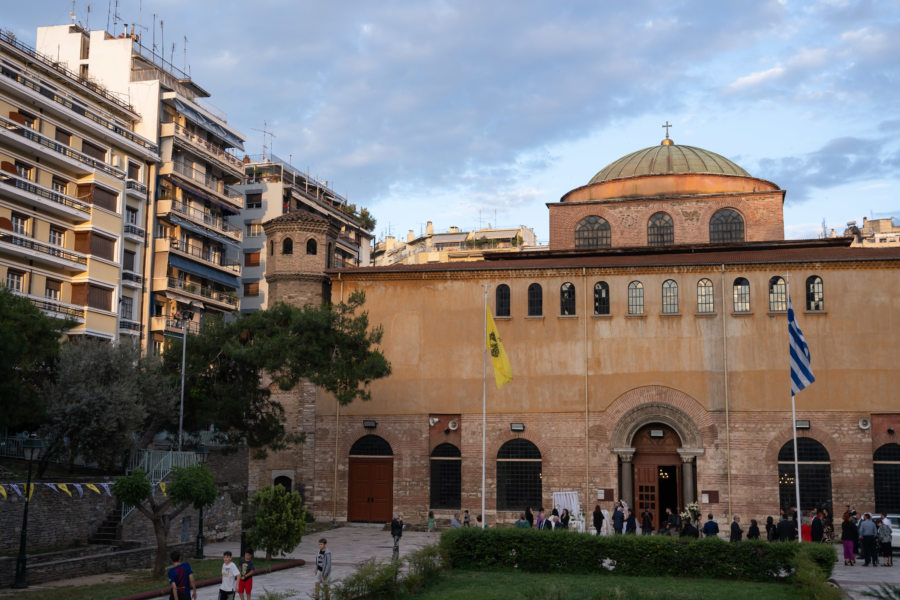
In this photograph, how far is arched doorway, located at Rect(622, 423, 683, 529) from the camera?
35.6 m

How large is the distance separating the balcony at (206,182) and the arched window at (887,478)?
3854 cm

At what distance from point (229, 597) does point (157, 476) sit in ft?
44.0

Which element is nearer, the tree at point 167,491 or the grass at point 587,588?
the grass at point 587,588

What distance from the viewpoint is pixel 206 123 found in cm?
5675

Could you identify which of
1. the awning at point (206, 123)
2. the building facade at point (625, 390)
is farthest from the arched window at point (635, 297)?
the awning at point (206, 123)

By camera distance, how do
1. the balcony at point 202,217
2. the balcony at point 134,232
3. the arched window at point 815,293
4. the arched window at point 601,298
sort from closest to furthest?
1. the arched window at point 815,293
2. the arched window at point 601,298
3. the balcony at point 134,232
4. the balcony at point 202,217

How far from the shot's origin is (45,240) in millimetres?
41812

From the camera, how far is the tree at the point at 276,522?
24.5m

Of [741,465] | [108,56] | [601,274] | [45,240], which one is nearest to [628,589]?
[741,465]

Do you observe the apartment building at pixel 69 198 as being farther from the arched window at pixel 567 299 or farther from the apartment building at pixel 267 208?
the arched window at pixel 567 299

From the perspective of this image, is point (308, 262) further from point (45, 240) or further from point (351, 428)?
point (45, 240)

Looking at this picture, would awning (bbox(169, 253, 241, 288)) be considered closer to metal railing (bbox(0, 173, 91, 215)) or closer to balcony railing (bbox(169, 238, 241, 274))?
balcony railing (bbox(169, 238, 241, 274))

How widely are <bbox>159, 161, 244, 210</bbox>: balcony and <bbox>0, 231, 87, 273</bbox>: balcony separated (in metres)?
10.1

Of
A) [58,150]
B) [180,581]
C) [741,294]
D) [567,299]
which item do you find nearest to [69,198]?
[58,150]
